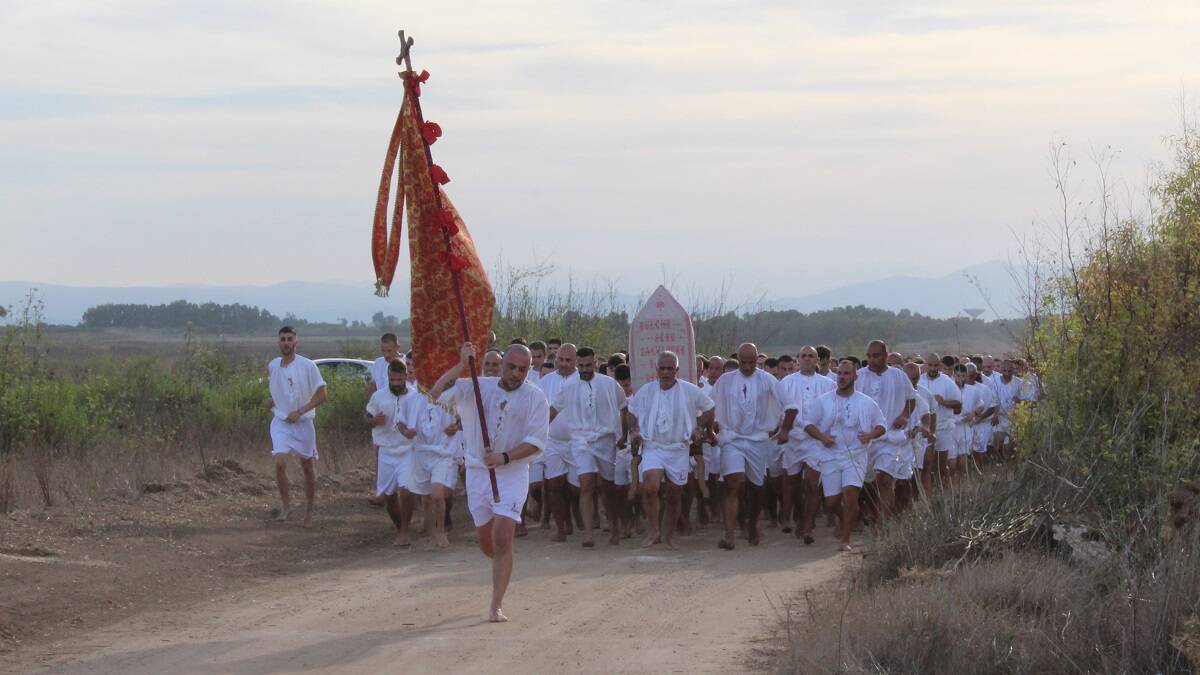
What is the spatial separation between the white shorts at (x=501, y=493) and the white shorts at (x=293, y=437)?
566cm

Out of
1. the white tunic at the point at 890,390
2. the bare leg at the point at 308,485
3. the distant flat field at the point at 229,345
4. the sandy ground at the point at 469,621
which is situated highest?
the distant flat field at the point at 229,345

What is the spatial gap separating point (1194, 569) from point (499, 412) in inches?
191

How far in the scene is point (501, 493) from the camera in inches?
448

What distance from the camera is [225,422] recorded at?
87.6 feet

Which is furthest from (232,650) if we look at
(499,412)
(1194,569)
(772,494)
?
(772,494)

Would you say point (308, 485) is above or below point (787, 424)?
below

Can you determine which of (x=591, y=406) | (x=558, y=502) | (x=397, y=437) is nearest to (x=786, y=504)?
(x=591, y=406)

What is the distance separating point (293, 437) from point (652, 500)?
3994 millimetres

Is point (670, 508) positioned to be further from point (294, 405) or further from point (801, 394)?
point (294, 405)

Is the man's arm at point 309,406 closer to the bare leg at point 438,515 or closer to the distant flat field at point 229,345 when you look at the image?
the bare leg at point 438,515

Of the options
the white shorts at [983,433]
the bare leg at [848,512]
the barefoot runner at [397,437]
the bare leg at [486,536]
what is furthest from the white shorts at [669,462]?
the white shorts at [983,433]

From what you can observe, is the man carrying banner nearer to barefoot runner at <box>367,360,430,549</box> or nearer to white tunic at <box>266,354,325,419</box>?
barefoot runner at <box>367,360,430,549</box>

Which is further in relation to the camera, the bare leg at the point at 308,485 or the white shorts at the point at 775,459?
the white shorts at the point at 775,459

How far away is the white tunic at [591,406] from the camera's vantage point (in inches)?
669
